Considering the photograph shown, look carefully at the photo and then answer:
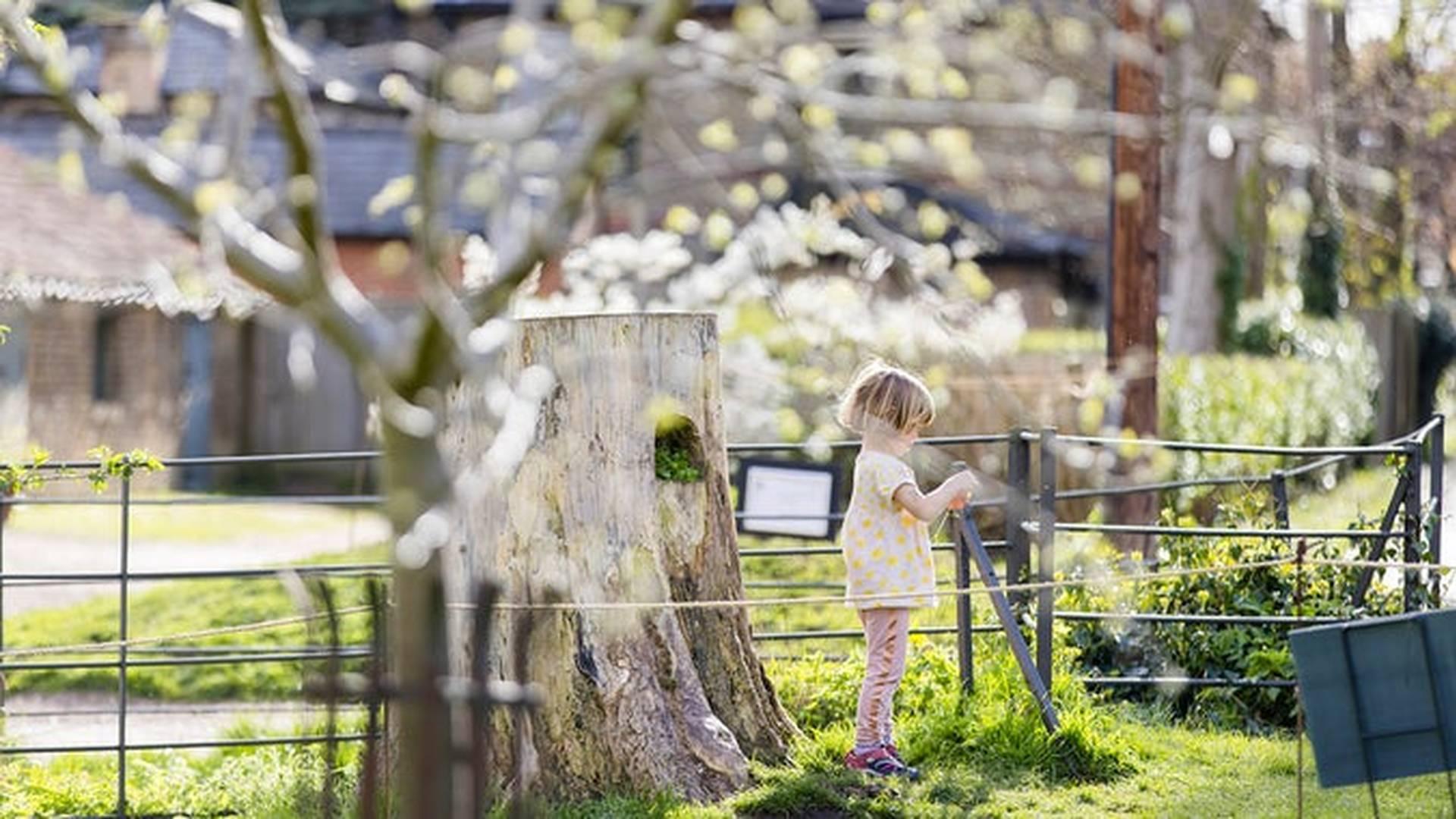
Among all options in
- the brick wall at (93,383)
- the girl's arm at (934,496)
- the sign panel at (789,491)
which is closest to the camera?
the girl's arm at (934,496)

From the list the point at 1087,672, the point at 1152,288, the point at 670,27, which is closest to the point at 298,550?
→ the point at 1152,288

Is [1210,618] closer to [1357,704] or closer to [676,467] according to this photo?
[676,467]

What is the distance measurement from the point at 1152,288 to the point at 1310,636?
7795mm

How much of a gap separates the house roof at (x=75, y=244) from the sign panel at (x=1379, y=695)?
1590cm

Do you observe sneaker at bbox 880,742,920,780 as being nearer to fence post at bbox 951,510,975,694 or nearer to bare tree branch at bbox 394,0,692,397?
fence post at bbox 951,510,975,694

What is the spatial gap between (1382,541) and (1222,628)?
76cm

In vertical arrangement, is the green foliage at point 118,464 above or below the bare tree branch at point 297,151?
below

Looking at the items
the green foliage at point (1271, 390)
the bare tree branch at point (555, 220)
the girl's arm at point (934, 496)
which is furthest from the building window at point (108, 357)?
the bare tree branch at point (555, 220)

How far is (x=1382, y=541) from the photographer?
9.55 meters

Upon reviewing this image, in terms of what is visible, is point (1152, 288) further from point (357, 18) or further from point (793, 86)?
point (357, 18)

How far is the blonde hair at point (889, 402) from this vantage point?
7.90m

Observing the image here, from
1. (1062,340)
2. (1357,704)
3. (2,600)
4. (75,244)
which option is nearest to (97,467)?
(1357,704)

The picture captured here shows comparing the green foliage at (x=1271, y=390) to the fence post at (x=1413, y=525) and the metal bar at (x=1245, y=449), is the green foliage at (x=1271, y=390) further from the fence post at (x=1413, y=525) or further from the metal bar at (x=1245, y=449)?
the metal bar at (x=1245, y=449)

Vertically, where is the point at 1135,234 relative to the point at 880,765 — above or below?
above
